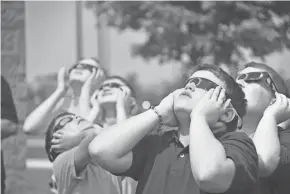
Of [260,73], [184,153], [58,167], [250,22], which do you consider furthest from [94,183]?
[250,22]

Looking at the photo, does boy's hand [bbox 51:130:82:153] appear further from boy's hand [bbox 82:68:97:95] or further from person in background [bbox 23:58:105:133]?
boy's hand [bbox 82:68:97:95]

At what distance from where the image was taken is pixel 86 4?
803 cm

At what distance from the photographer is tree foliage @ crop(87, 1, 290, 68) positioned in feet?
22.6

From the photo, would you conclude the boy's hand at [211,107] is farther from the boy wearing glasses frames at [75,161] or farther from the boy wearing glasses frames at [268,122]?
the boy wearing glasses frames at [75,161]

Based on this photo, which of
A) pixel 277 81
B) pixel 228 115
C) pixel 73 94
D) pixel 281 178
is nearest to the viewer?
pixel 228 115

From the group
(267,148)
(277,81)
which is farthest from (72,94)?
(267,148)

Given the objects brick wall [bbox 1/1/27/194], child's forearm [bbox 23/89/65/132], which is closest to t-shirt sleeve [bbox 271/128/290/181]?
child's forearm [bbox 23/89/65/132]

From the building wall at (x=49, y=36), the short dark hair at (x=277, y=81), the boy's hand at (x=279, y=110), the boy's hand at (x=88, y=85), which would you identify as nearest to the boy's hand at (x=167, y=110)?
the boy's hand at (x=279, y=110)

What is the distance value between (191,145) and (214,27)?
19.3 feet

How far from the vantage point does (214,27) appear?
23.8 ft

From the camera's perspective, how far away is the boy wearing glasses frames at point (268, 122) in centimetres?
172

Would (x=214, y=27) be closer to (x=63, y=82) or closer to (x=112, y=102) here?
(x=63, y=82)

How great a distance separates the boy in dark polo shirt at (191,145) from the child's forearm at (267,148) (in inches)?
4.1

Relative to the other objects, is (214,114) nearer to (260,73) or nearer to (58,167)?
(260,73)
